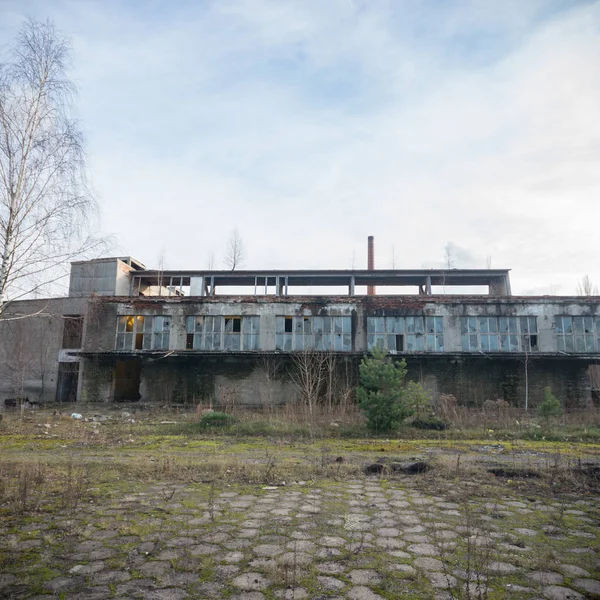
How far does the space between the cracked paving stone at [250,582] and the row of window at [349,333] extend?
2061cm

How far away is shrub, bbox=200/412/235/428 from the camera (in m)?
12.7

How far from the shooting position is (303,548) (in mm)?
3701

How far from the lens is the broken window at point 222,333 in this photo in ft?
81.1

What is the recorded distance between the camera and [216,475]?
6.45 metres

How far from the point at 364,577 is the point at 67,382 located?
30531 millimetres

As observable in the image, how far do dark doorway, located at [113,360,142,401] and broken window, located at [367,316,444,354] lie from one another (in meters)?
14.3

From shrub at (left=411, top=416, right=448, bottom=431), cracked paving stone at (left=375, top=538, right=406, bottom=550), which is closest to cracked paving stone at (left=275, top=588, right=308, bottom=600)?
cracked paving stone at (left=375, top=538, right=406, bottom=550)

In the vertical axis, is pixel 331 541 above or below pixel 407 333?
below

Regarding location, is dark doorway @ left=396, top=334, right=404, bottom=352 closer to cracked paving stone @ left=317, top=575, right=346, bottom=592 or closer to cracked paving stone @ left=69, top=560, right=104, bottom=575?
cracked paving stone @ left=317, top=575, right=346, bottom=592

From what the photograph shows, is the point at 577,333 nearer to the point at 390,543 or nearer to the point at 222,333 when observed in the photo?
the point at 222,333

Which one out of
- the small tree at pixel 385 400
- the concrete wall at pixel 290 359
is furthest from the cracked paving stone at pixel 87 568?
the concrete wall at pixel 290 359

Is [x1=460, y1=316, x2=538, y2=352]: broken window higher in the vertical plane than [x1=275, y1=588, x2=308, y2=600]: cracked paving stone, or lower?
higher

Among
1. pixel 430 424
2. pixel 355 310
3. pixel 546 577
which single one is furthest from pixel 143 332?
pixel 546 577

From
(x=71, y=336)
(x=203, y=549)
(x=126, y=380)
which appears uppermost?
(x=71, y=336)
